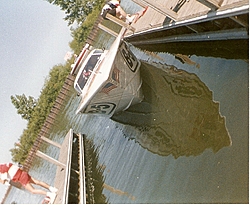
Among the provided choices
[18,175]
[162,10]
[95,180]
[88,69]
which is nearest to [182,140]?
[162,10]

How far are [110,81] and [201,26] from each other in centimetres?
375

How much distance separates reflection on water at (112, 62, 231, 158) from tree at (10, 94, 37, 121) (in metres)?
37.9

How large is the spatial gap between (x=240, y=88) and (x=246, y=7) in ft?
7.44

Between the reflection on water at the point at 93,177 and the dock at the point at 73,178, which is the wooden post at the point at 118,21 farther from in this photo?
the dock at the point at 73,178

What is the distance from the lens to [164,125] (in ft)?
42.5

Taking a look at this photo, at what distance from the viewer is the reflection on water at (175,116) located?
10.4 metres

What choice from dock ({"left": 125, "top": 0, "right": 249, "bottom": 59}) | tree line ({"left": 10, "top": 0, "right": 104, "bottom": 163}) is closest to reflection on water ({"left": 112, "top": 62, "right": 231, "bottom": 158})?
dock ({"left": 125, "top": 0, "right": 249, "bottom": 59})

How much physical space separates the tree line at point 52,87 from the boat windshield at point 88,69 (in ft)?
94.7

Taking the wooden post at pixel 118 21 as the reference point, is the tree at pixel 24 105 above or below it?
below

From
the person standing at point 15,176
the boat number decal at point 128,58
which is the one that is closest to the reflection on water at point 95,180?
the person standing at point 15,176

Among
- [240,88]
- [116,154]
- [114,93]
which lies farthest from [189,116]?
[116,154]

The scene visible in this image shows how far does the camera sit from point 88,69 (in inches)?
640

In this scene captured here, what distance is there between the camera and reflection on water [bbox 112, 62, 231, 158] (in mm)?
10430

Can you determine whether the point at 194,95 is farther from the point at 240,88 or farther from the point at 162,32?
the point at 162,32
